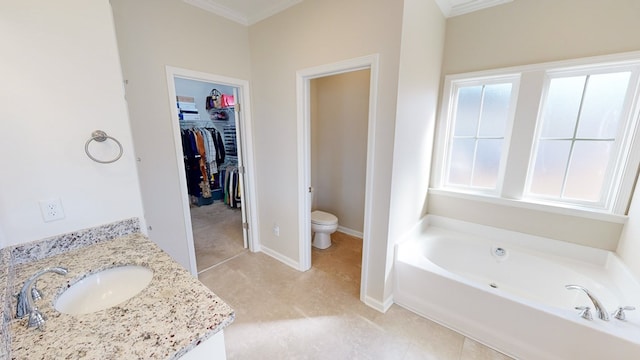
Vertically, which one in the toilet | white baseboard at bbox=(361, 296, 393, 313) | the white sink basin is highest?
the white sink basin

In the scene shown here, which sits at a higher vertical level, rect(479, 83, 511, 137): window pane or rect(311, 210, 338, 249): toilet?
rect(479, 83, 511, 137): window pane

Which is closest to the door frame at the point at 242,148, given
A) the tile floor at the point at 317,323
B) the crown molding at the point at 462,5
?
the tile floor at the point at 317,323

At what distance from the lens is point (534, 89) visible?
1998 mm

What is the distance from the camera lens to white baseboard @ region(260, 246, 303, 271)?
2.63 metres

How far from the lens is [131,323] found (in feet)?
2.48

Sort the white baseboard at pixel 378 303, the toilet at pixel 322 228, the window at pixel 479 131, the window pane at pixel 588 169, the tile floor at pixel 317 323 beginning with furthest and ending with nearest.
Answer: the toilet at pixel 322 228 < the window at pixel 479 131 < the white baseboard at pixel 378 303 < the window pane at pixel 588 169 < the tile floor at pixel 317 323

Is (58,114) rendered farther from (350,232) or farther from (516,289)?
(516,289)

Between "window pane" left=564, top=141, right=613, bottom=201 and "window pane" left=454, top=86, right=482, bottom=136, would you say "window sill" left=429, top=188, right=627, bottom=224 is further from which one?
"window pane" left=454, top=86, right=482, bottom=136

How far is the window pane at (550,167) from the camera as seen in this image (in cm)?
203

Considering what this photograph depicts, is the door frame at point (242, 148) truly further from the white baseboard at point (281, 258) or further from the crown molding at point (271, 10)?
the crown molding at point (271, 10)

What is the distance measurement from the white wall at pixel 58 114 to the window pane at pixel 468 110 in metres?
2.75

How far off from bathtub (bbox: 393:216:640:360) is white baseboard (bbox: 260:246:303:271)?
1076 millimetres

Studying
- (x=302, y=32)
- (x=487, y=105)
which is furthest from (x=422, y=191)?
(x=302, y=32)

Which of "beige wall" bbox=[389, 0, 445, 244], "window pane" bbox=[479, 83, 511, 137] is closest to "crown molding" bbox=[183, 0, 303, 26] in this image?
"beige wall" bbox=[389, 0, 445, 244]
